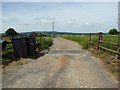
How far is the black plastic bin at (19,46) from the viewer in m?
14.2

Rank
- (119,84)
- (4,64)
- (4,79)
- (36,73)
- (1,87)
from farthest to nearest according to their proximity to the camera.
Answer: (4,64) → (36,73) → (4,79) → (119,84) → (1,87)

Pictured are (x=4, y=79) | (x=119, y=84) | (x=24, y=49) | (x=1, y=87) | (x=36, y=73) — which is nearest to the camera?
(x=1, y=87)

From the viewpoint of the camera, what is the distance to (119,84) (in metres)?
7.73

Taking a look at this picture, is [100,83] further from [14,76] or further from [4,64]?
[4,64]

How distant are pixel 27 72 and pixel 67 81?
2377 mm

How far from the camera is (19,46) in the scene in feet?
48.2

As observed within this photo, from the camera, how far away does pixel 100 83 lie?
25.5 feet

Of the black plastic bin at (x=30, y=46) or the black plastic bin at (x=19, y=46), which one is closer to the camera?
the black plastic bin at (x=19, y=46)

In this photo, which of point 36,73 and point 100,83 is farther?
point 36,73

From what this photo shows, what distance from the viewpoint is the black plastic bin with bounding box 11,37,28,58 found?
46.8 ft

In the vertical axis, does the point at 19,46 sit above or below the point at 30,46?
above

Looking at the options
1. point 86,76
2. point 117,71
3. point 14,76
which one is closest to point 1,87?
point 14,76

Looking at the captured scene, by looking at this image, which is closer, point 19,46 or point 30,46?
point 19,46

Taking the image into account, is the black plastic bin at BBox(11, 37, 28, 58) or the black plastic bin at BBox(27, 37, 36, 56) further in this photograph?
the black plastic bin at BBox(27, 37, 36, 56)
